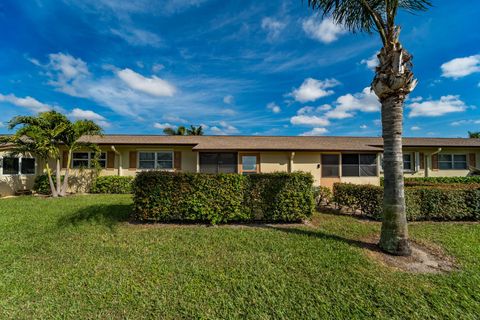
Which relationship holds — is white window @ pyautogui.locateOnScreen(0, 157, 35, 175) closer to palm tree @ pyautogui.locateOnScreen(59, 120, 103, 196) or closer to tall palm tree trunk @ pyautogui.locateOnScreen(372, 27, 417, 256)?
palm tree @ pyautogui.locateOnScreen(59, 120, 103, 196)

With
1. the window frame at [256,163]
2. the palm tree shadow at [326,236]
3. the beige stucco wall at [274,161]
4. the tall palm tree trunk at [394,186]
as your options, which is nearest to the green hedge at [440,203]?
the palm tree shadow at [326,236]

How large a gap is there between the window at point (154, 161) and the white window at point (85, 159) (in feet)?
7.51

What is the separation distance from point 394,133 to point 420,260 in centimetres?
260

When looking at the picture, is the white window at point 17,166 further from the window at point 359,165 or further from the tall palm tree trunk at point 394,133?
the window at point 359,165

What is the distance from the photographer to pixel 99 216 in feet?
23.7

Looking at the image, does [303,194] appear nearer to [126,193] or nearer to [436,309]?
[436,309]

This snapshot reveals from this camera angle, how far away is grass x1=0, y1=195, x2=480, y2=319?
2.82 m

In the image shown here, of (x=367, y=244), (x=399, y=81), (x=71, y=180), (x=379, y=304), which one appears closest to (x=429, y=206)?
(x=367, y=244)

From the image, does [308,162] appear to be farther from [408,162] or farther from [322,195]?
[408,162]

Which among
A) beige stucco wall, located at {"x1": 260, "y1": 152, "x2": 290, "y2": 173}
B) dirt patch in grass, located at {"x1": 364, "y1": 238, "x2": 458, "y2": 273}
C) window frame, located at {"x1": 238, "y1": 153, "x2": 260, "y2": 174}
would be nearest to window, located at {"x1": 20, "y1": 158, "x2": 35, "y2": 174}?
window frame, located at {"x1": 238, "y1": 153, "x2": 260, "y2": 174}

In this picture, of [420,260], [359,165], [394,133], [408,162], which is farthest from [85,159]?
[408,162]

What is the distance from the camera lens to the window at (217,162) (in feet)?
44.6

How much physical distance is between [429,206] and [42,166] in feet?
65.7

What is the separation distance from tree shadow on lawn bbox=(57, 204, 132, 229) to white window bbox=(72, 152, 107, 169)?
6.37 metres
